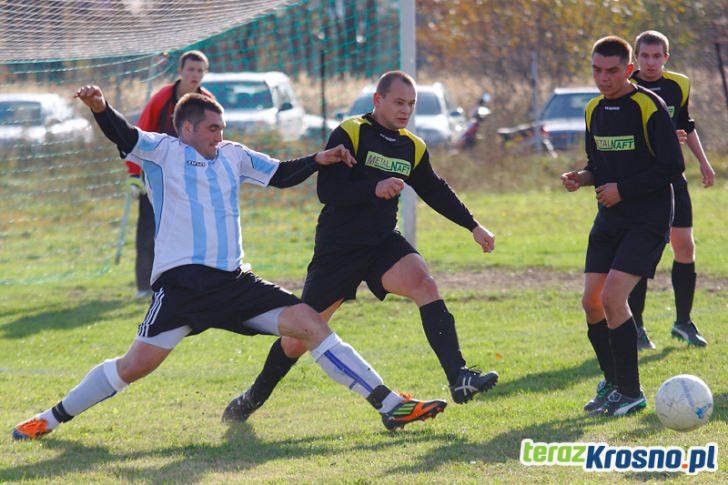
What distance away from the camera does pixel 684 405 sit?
15.1 feet

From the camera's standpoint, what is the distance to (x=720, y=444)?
4.59 m

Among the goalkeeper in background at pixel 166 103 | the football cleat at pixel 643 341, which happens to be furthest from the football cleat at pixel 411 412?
the goalkeeper in background at pixel 166 103

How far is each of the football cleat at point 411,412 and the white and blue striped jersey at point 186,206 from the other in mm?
1025

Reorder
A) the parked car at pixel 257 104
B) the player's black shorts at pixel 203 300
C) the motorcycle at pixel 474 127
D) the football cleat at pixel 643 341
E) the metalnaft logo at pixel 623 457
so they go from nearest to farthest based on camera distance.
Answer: the metalnaft logo at pixel 623 457
the player's black shorts at pixel 203 300
the football cleat at pixel 643 341
the parked car at pixel 257 104
the motorcycle at pixel 474 127

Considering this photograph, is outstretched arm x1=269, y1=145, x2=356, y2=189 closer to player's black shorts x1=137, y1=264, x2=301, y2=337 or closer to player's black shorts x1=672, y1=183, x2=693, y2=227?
player's black shorts x1=137, y1=264, x2=301, y2=337

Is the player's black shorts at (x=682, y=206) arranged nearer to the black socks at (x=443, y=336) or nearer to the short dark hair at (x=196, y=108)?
the black socks at (x=443, y=336)

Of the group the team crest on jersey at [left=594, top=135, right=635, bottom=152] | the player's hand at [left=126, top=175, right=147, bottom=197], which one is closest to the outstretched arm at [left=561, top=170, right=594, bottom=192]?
the team crest on jersey at [left=594, top=135, right=635, bottom=152]

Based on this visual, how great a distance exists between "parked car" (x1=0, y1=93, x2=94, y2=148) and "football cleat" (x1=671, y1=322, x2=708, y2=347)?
7.28m

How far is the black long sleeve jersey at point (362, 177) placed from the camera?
5367 mm

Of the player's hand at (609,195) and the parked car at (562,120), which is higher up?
the player's hand at (609,195)

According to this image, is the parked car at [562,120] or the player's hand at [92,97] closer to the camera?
the player's hand at [92,97]

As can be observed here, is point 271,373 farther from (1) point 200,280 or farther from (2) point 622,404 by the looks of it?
(2) point 622,404

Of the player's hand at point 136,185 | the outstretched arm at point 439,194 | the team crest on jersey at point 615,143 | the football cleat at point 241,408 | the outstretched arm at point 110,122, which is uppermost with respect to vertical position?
the outstretched arm at point 110,122

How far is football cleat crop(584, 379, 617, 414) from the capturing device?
538cm
